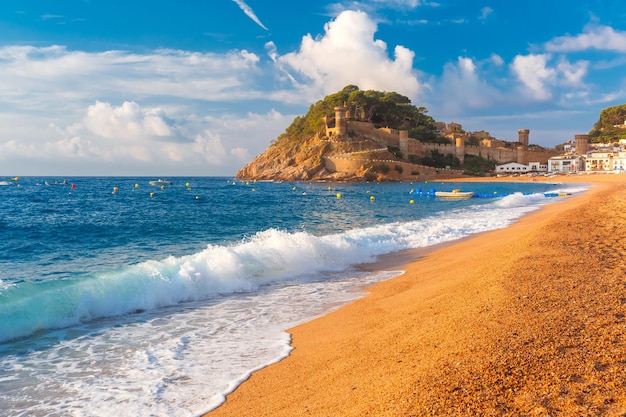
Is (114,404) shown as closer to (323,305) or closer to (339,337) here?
(339,337)

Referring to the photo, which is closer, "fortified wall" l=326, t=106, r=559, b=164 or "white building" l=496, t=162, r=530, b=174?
"fortified wall" l=326, t=106, r=559, b=164

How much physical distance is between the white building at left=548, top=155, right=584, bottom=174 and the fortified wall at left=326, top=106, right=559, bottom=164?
5.35 m

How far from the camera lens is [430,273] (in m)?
10.5

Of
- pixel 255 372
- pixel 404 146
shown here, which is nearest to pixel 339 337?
pixel 255 372

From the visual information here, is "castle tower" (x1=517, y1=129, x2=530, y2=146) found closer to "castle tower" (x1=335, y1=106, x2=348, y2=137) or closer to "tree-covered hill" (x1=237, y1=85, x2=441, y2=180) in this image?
"tree-covered hill" (x1=237, y1=85, x2=441, y2=180)

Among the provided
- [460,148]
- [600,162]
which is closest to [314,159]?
[460,148]

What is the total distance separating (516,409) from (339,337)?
3211 mm

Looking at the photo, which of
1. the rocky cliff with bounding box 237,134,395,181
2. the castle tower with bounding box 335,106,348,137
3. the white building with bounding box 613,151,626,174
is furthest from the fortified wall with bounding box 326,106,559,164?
the white building with bounding box 613,151,626,174

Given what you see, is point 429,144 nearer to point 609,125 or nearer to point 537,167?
point 537,167

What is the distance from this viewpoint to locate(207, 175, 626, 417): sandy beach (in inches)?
146

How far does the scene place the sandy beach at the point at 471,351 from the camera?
3.71 m

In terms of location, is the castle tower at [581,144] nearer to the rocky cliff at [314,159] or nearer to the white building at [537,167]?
the white building at [537,167]

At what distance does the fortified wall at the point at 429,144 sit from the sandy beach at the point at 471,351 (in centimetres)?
7857

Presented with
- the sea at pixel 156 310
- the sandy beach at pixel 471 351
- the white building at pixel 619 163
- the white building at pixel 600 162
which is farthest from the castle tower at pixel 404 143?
the sandy beach at pixel 471 351
